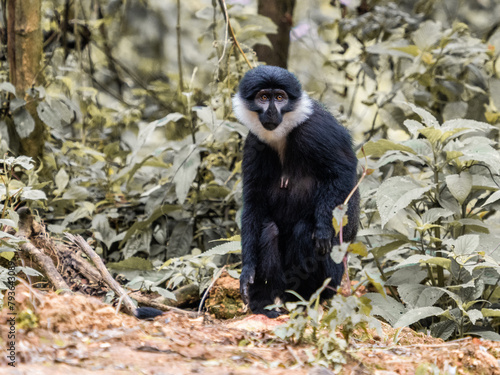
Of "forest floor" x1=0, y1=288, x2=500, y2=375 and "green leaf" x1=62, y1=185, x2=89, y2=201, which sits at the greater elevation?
"green leaf" x1=62, y1=185, x2=89, y2=201

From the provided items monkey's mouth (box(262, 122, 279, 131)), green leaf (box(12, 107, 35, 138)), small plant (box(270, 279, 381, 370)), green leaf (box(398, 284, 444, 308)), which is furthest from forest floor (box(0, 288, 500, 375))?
green leaf (box(12, 107, 35, 138))

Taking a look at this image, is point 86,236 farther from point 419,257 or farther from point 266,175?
point 419,257

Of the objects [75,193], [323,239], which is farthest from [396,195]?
[75,193]

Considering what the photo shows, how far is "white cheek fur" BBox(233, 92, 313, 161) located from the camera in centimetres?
390

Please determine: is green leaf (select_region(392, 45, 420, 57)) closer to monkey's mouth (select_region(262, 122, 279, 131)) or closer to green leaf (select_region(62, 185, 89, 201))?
monkey's mouth (select_region(262, 122, 279, 131))

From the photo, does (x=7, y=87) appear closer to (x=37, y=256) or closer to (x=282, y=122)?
(x=37, y=256)

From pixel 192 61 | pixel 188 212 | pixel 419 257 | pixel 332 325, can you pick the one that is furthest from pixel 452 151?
pixel 192 61

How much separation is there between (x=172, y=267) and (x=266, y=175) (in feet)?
3.54

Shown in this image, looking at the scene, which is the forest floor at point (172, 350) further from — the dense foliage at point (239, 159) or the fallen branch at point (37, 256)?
the fallen branch at point (37, 256)

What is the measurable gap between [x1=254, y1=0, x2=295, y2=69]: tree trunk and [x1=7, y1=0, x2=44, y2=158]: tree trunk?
272 centimetres

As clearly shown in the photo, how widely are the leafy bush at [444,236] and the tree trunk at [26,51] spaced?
3193mm

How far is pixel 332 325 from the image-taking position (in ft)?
8.03

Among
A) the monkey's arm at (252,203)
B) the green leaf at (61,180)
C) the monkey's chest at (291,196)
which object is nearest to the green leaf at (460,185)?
the monkey's chest at (291,196)

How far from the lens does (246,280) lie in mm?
3900
